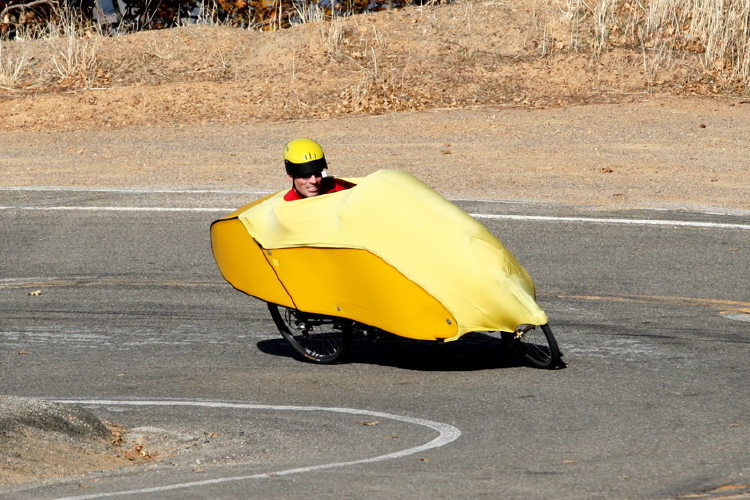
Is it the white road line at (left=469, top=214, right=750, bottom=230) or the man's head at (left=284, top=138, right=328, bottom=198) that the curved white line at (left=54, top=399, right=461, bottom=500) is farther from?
the white road line at (left=469, top=214, right=750, bottom=230)

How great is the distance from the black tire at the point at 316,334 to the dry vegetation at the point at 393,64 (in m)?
10.9

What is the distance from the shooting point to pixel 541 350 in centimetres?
852

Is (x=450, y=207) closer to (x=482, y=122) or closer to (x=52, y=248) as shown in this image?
(x=52, y=248)

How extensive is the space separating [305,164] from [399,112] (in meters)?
11.4

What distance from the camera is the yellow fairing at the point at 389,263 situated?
26.2 feet

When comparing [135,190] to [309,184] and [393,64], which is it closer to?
[393,64]

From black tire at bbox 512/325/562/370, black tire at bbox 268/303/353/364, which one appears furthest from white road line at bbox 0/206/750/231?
black tire at bbox 512/325/562/370

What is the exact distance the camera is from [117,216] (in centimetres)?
1431

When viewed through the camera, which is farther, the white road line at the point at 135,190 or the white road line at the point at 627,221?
the white road line at the point at 135,190

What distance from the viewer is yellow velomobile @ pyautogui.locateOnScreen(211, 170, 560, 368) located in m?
7.98

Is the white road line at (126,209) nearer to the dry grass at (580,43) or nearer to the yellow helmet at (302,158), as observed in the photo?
the yellow helmet at (302,158)

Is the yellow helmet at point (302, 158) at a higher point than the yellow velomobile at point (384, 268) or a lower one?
higher

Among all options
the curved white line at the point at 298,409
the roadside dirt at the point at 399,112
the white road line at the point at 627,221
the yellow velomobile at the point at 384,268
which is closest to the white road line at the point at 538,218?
the white road line at the point at 627,221

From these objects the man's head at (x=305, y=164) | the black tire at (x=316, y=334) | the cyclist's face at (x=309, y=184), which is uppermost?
the man's head at (x=305, y=164)
